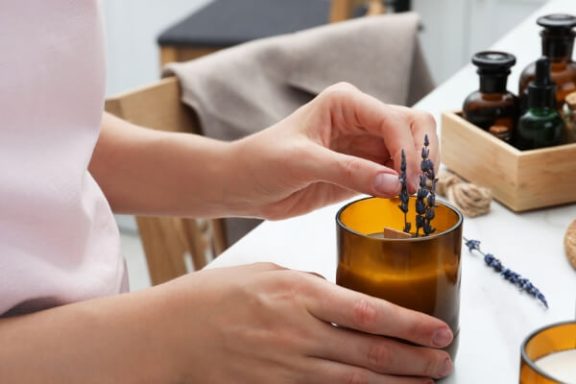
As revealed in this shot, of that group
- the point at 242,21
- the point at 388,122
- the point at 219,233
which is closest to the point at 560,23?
the point at 388,122

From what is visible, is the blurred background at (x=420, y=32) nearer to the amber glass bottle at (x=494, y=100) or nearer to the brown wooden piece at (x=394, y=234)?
the amber glass bottle at (x=494, y=100)

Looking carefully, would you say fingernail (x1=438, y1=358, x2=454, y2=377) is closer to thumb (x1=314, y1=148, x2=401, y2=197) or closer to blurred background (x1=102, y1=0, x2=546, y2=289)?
thumb (x1=314, y1=148, x2=401, y2=197)

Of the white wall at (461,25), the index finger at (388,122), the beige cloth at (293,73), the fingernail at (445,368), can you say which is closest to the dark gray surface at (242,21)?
the white wall at (461,25)

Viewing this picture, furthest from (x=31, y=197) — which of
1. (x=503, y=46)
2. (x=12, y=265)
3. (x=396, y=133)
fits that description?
(x=503, y=46)

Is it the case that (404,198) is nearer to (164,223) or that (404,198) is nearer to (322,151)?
(322,151)

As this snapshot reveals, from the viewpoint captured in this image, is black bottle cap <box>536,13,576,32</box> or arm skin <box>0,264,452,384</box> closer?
arm skin <box>0,264,452,384</box>

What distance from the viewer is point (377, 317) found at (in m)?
0.52

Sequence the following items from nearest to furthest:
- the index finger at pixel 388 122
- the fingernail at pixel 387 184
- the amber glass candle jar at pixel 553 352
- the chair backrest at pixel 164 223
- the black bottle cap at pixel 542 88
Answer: the amber glass candle jar at pixel 553 352 < the fingernail at pixel 387 184 < the index finger at pixel 388 122 < the black bottle cap at pixel 542 88 < the chair backrest at pixel 164 223

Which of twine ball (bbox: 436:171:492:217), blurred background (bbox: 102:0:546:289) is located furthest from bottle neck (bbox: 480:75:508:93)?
blurred background (bbox: 102:0:546:289)

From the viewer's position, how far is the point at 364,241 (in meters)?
0.53

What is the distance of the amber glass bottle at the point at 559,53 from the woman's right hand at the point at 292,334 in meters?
0.43

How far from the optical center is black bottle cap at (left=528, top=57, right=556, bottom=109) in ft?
2.66

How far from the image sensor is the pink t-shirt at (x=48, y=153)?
62cm

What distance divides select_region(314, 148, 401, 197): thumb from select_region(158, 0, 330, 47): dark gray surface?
1518 millimetres
